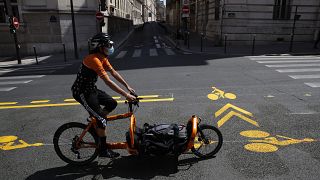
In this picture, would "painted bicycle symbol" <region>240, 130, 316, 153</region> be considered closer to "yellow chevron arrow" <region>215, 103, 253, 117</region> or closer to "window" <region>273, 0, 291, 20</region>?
"yellow chevron arrow" <region>215, 103, 253, 117</region>

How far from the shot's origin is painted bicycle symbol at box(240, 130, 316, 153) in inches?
194

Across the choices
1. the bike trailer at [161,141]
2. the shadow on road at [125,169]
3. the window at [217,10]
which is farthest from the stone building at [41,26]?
the bike trailer at [161,141]

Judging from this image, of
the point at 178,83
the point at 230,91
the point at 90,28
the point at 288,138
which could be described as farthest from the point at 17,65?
the point at 288,138

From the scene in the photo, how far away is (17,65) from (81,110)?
1166 cm

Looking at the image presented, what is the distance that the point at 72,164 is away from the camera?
4.53m

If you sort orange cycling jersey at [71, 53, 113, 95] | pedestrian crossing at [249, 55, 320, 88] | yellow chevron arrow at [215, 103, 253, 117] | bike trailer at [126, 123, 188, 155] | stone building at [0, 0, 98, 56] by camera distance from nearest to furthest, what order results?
orange cycling jersey at [71, 53, 113, 95] → bike trailer at [126, 123, 188, 155] → yellow chevron arrow at [215, 103, 253, 117] → pedestrian crossing at [249, 55, 320, 88] → stone building at [0, 0, 98, 56]

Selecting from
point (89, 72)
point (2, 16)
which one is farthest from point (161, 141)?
→ point (2, 16)

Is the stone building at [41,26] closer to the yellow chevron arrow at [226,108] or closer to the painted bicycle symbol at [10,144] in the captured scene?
the painted bicycle symbol at [10,144]

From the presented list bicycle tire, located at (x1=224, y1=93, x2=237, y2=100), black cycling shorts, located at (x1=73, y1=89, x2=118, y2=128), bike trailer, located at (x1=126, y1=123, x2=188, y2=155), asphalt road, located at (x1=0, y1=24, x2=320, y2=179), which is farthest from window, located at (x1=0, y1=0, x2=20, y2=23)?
bike trailer, located at (x1=126, y1=123, x2=188, y2=155)

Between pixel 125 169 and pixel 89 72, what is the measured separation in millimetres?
1591

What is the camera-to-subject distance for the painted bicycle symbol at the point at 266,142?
4.92 m

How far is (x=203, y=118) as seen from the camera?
21.4 feet

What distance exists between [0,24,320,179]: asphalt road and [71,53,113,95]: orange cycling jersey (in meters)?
1.29

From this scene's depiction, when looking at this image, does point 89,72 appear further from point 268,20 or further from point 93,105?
point 268,20
